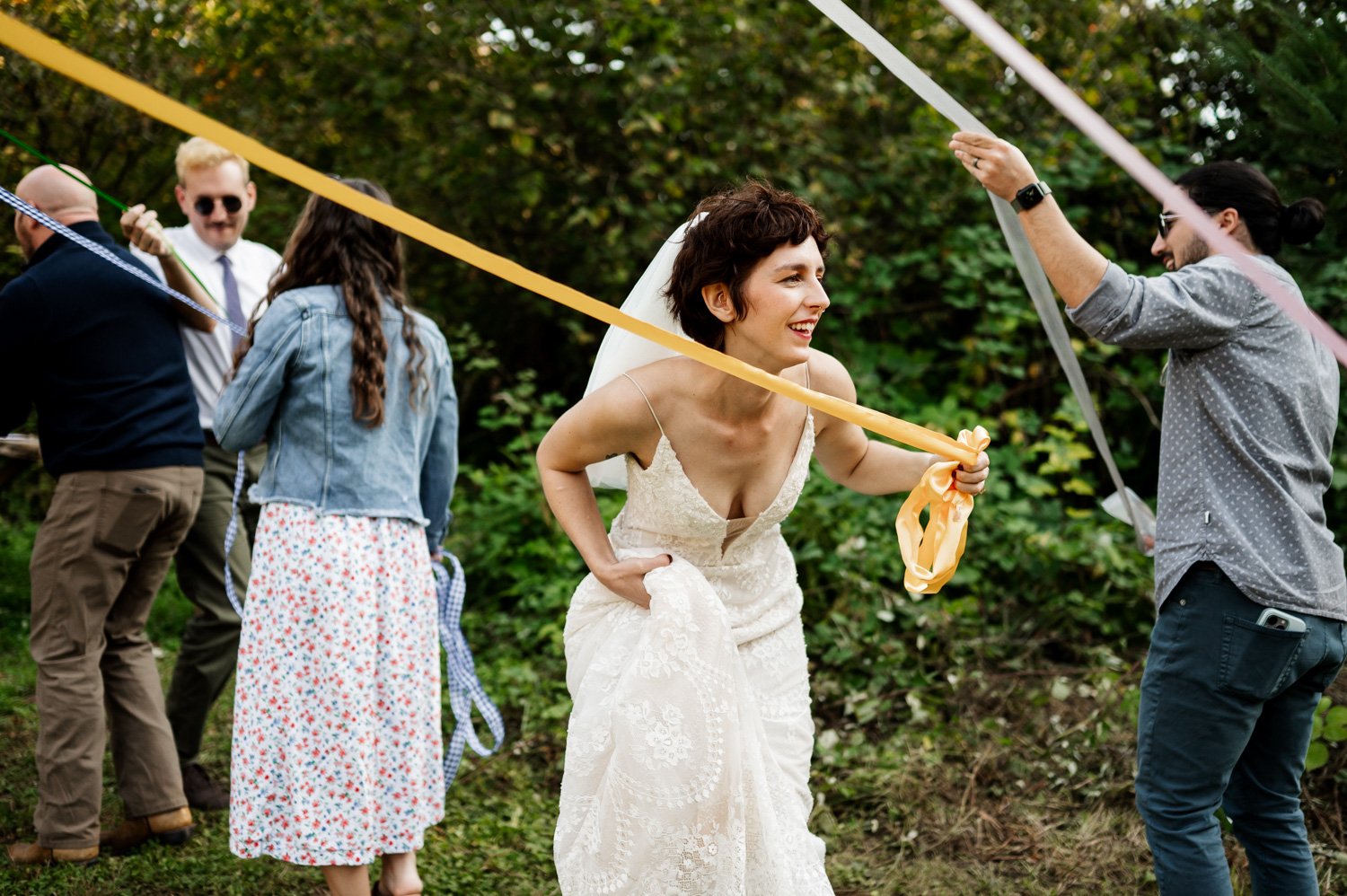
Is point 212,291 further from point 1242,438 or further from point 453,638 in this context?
point 1242,438

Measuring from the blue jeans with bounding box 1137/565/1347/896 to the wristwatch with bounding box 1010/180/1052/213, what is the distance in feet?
3.03

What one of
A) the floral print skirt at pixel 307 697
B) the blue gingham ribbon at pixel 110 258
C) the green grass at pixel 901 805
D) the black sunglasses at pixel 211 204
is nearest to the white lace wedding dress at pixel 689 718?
the floral print skirt at pixel 307 697

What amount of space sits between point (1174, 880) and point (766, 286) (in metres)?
1.64

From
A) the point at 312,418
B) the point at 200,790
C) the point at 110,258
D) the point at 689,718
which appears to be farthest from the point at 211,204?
the point at 689,718

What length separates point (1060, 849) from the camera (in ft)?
13.7

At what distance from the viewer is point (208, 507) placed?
4.53 metres

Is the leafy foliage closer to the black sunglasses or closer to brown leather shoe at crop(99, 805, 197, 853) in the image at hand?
brown leather shoe at crop(99, 805, 197, 853)

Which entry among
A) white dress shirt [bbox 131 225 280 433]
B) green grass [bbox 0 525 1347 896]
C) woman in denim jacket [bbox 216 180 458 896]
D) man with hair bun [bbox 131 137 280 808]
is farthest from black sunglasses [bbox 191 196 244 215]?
green grass [bbox 0 525 1347 896]

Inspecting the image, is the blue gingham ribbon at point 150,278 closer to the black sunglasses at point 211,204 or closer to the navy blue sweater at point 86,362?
the navy blue sweater at point 86,362

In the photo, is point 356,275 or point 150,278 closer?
point 356,275

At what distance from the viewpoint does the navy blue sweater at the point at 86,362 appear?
3.84m

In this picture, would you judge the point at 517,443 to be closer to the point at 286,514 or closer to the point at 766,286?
the point at 286,514

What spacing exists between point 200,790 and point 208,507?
1.03m

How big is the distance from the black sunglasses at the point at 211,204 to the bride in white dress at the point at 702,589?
2188 millimetres
